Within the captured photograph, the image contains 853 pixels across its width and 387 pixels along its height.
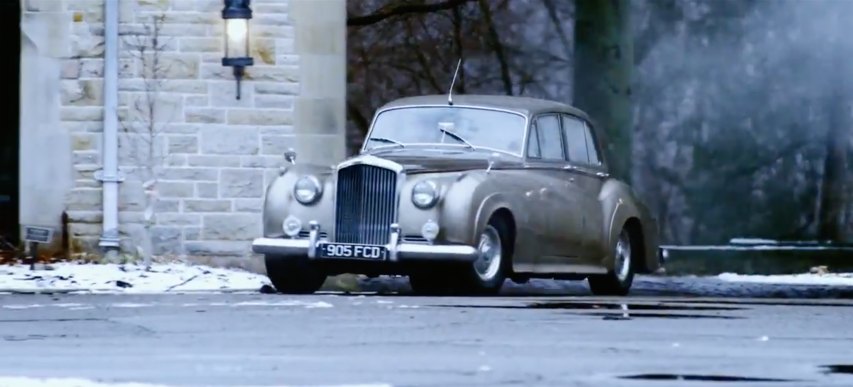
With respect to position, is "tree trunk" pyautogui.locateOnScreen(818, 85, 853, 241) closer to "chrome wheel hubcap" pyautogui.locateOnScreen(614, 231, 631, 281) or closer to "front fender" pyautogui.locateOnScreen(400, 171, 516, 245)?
"chrome wheel hubcap" pyautogui.locateOnScreen(614, 231, 631, 281)

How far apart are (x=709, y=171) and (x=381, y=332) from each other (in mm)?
28642

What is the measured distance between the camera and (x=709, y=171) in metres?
38.2

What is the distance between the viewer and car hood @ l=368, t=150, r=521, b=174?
15023 mm

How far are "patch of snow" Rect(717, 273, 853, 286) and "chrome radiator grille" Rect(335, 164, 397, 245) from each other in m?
5.97

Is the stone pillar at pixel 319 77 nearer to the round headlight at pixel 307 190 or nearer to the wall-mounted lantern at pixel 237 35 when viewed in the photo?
the wall-mounted lantern at pixel 237 35

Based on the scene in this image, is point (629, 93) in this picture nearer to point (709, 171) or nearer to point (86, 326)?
point (86, 326)

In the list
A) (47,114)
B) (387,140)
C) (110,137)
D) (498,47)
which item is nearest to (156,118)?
(110,137)

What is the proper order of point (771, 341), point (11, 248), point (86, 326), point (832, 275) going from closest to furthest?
point (771, 341)
point (86, 326)
point (11, 248)
point (832, 275)

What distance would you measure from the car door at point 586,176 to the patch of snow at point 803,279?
3051 mm

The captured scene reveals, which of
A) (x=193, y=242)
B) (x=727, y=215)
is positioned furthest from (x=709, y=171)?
(x=193, y=242)

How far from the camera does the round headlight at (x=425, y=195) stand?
14641 mm

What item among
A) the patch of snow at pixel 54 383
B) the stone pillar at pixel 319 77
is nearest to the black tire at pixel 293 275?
the stone pillar at pixel 319 77

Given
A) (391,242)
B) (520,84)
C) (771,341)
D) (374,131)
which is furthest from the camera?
(520,84)

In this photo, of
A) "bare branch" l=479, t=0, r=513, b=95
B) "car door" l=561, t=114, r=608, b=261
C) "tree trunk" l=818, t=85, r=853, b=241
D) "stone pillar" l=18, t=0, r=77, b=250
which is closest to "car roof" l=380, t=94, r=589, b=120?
"car door" l=561, t=114, r=608, b=261
